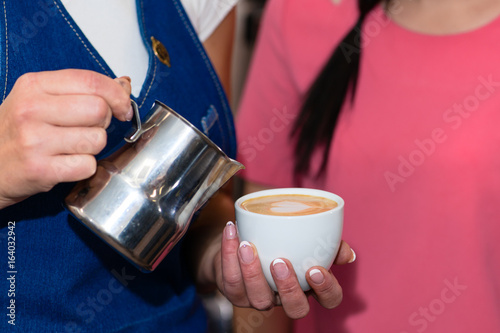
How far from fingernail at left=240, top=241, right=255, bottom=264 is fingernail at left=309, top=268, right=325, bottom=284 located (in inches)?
3.3

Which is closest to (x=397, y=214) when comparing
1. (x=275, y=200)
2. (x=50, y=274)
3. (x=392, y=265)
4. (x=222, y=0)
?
(x=392, y=265)

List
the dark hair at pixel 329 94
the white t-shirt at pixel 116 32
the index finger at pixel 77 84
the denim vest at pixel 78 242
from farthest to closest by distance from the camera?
the dark hair at pixel 329 94, the white t-shirt at pixel 116 32, the denim vest at pixel 78 242, the index finger at pixel 77 84

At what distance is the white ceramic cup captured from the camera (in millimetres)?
720

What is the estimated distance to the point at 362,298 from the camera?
115 centimetres

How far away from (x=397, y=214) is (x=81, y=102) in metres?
0.72

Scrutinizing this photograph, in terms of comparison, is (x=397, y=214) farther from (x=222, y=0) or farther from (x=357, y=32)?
(x=222, y=0)

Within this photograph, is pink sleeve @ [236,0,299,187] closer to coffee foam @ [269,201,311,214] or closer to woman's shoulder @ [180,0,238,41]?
woman's shoulder @ [180,0,238,41]

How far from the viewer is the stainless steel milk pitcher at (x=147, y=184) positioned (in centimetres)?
66

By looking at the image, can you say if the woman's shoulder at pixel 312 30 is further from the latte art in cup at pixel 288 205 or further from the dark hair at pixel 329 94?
the latte art in cup at pixel 288 205

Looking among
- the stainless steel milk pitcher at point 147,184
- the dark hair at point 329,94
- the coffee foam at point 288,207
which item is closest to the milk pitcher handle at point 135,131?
the stainless steel milk pitcher at point 147,184

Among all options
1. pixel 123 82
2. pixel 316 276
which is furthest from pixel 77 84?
pixel 316 276

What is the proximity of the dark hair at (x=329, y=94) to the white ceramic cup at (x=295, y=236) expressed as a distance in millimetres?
425

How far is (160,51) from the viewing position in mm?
862

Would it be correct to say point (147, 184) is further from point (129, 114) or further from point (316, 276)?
point (316, 276)
